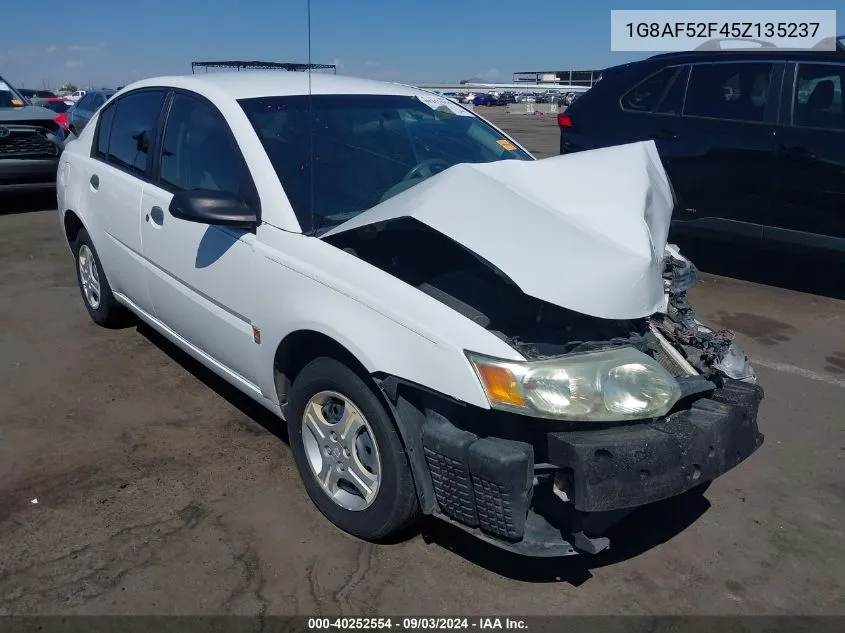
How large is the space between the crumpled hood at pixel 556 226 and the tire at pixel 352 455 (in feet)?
1.96

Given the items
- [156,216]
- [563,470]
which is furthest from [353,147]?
[563,470]

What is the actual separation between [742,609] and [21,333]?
15.1 feet

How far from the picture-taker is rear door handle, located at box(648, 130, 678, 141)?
6512 millimetres

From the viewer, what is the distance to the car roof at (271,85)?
3.55 m

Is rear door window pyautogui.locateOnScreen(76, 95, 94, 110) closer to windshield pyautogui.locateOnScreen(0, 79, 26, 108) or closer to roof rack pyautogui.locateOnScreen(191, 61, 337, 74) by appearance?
windshield pyautogui.locateOnScreen(0, 79, 26, 108)

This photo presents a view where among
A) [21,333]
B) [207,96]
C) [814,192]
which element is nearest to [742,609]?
[207,96]

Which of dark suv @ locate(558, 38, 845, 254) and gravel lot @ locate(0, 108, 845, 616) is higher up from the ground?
dark suv @ locate(558, 38, 845, 254)

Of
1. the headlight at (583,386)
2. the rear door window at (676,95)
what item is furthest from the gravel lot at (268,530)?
the rear door window at (676,95)

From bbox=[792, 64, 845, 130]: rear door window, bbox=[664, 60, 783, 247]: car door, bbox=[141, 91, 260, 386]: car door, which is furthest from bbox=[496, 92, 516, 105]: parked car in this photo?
Result: bbox=[141, 91, 260, 386]: car door

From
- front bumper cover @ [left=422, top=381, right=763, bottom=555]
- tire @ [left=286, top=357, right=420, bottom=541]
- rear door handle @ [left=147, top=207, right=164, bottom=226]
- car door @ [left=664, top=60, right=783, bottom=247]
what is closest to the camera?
front bumper cover @ [left=422, top=381, right=763, bottom=555]

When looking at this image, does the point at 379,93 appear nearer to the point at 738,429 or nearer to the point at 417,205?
the point at 417,205

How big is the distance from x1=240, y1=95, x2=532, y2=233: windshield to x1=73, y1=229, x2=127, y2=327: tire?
6.24 feet

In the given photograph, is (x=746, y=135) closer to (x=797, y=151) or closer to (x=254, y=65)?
(x=797, y=151)

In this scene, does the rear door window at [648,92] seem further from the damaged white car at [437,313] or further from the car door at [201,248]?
the car door at [201,248]
